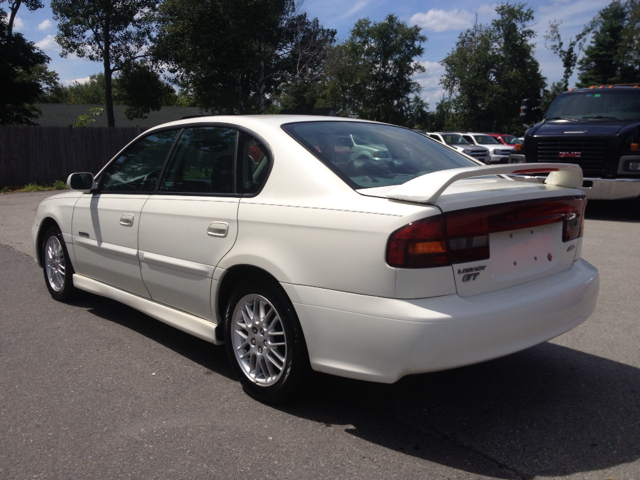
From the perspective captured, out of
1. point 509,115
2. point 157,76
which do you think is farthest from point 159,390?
point 509,115

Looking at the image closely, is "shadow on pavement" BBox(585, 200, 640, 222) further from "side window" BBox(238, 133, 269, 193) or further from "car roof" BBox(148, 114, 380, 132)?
"side window" BBox(238, 133, 269, 193)

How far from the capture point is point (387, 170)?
11.1 ft

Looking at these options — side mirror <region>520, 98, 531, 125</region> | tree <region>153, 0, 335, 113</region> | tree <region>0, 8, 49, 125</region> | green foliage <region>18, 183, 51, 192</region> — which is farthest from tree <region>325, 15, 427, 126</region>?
side mirror <region>520, 98, 531, 125</region>

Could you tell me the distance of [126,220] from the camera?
4324 mm

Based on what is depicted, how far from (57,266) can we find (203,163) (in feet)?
8.02

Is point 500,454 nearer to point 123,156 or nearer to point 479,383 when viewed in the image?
point 479,383

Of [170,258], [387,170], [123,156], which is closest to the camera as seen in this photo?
A: [387,170]

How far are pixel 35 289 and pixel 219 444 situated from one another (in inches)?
160

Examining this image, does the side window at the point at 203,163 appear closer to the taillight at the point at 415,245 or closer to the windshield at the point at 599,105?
the taillight at the point at 415,245

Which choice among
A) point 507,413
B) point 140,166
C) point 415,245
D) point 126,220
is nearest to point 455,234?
point 415,245

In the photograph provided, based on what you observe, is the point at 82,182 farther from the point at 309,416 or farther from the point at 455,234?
the point at 455,234

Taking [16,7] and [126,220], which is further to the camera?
[16,7]

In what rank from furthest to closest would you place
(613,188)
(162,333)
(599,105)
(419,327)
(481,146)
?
(481,146)
(599,105)
(613,188)
(162,333)
(419,327)

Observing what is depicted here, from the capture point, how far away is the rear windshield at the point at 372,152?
3.25 metres
